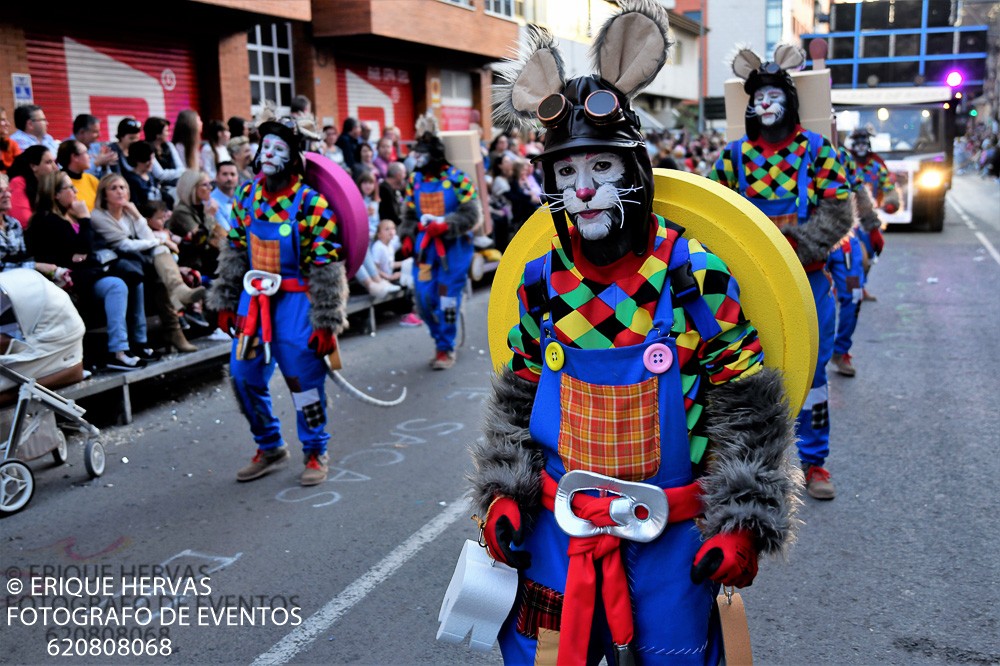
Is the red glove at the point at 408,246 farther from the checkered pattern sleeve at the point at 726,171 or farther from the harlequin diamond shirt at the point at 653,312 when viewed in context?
the harlequin diamond shirt at the point at 653,312

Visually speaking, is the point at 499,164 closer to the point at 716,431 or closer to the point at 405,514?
the point at 405,514

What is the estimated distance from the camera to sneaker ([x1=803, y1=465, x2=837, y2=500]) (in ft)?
17.2

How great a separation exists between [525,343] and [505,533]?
0.53m

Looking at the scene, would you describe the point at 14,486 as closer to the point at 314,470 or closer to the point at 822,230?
the point at 314,470

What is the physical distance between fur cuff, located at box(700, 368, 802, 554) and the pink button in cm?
17

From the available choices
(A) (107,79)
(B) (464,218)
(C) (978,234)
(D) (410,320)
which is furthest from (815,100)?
(C) (978,234)

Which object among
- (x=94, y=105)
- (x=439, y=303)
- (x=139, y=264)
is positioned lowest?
(x=439, y=303)

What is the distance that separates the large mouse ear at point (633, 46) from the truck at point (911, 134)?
18.2 metres

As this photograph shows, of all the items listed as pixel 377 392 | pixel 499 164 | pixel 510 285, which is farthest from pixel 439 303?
pixel 499 164

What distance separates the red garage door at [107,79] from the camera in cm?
1273

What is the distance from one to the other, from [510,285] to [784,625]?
6.75 feet

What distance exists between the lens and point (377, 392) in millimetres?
8172

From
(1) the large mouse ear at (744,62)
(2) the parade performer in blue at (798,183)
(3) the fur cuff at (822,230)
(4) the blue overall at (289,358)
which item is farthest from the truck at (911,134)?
(4) the blue overall at (289,358)

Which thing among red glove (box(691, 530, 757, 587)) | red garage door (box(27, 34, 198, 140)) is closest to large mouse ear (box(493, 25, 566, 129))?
red glove (box(691, 530, 757, 587))
